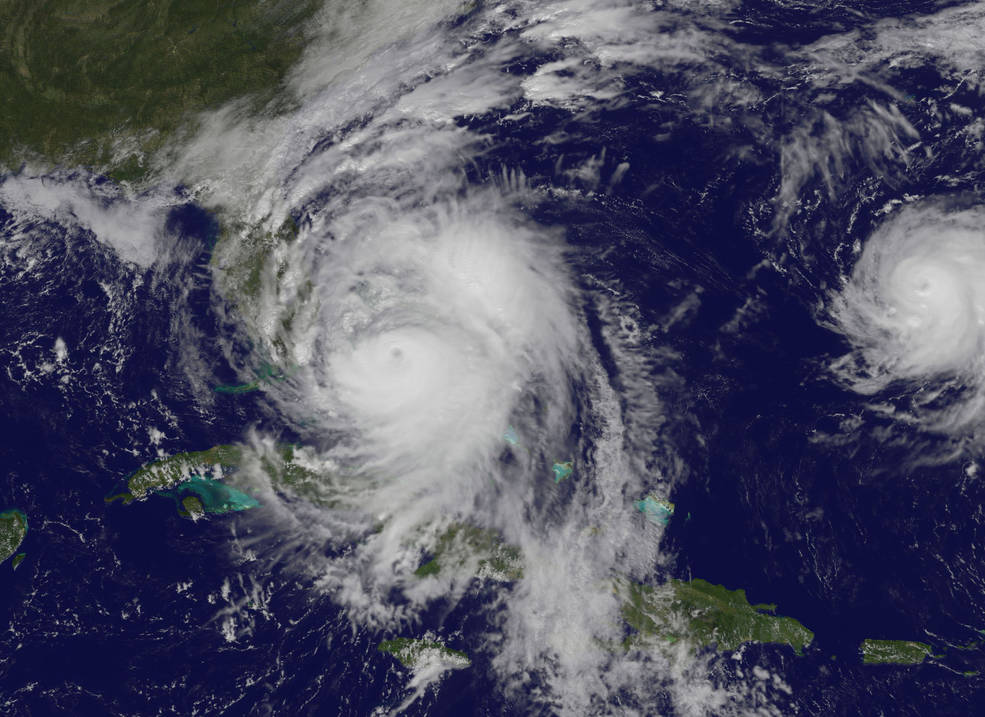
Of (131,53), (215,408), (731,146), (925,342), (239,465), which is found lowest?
(925,342)

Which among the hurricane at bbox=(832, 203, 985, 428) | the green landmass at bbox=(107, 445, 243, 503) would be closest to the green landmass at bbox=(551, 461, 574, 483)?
the hurricane at bbox=(832, 203, 985, 428)

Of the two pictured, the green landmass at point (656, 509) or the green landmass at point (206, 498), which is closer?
the green landmass at point (656, 509)

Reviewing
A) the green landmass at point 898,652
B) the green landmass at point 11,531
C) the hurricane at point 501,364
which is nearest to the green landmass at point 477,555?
the hurricane at point 501,364

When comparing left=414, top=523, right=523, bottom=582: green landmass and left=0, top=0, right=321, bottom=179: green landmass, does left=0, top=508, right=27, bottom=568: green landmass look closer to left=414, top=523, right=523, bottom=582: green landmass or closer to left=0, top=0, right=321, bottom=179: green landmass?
left=0, top=0, right=321, bottom=179: green landmass

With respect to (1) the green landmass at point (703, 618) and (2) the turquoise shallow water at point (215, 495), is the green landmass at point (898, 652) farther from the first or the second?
(2) the turquoise shallow water at point (215, 495)

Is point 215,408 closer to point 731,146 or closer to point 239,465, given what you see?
point 239,465

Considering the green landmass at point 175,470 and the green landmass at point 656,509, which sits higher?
the green landmass at point 175,470

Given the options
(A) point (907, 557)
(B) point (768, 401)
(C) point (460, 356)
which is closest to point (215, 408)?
(C) point (460, 356)
